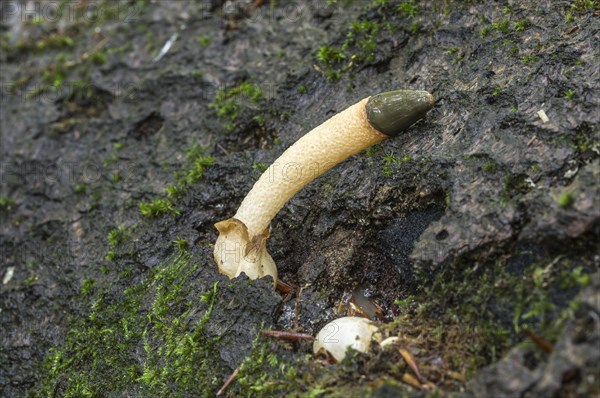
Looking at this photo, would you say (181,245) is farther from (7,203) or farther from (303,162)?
(7,203)

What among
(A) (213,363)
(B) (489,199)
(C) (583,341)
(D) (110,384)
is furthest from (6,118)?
(C) (583,341)

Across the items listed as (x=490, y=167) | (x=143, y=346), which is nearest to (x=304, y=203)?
(x=490, y=167)

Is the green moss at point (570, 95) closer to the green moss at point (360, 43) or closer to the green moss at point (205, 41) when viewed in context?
the green moss at point (360, 43)

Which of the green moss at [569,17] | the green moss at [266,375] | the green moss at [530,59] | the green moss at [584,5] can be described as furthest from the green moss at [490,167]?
the green moss at [266,375]

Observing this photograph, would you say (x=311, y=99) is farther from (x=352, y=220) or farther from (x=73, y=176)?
(x=73, y=176)

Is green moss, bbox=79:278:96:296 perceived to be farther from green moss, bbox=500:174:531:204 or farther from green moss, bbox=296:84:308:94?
green moss, bbox=500:174:531:204

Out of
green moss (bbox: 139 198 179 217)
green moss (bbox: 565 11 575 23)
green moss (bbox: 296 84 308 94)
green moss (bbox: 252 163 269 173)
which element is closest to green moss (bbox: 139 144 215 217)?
green moss (bbox: 139 198 179 217)
